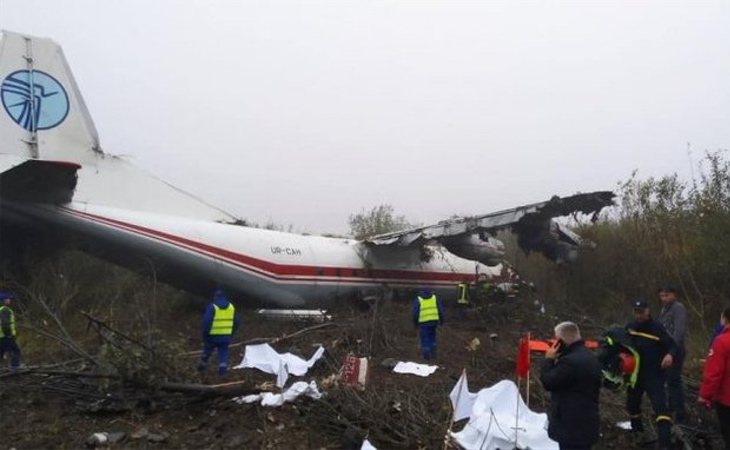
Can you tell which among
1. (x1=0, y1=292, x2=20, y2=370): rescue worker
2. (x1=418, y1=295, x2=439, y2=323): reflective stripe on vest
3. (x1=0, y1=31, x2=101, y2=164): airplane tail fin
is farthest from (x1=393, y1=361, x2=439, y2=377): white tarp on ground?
(x1=0, y1=31, x2=101, y2=164): airplane tail fin

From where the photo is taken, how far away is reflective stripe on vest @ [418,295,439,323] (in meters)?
10.8

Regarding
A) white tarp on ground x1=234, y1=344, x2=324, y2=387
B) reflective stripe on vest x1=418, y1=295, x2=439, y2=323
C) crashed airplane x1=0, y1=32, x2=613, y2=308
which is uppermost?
crashed airplane x1=0, y1=32, x2=613, y2=308

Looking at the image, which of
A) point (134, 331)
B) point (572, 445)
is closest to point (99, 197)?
point (134, 331)

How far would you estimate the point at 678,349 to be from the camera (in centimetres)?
696

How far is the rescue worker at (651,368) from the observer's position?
20.4 ft

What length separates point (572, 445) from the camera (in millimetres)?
4867

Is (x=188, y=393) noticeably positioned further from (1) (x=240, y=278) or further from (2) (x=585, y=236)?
(2) (x=585, y=236)

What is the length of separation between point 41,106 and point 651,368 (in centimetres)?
1164

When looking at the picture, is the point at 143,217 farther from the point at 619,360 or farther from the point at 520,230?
the point at 520,230

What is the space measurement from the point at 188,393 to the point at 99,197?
6590 millimetres

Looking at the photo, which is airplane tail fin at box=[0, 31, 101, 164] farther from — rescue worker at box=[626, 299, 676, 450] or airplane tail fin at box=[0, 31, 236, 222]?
rescue worker at box=[626, 299, 676, 450]

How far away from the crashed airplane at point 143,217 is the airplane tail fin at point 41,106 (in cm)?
2

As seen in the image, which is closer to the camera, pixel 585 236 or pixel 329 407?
pixel 329 407

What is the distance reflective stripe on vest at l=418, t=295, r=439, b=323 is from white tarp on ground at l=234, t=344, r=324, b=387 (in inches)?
80.1
